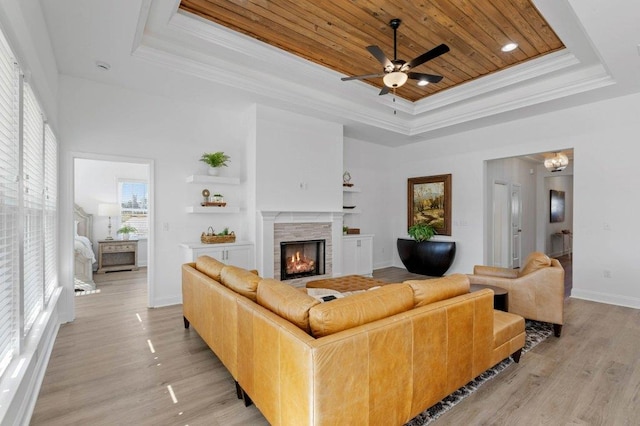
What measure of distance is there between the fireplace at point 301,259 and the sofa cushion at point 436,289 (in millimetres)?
3176

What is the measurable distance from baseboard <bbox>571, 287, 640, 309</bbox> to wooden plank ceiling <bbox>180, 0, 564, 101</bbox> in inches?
139

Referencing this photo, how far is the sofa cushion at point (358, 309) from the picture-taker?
62.0 inches

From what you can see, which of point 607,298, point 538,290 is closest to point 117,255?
point 538,290

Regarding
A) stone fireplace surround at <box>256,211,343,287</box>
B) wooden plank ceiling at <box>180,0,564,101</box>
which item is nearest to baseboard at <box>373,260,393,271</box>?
stone fireplace surround at <box>256,211,343,287</box>

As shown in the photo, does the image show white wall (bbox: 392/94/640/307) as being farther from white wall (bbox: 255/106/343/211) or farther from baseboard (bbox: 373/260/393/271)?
baseboard (bbox: 373/260/393/271)

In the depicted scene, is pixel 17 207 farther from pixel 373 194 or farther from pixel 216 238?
pixel 373 194

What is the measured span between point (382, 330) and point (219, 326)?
1.39 m

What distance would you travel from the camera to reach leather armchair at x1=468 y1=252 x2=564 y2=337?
3.24 meters

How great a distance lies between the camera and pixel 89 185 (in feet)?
23.1

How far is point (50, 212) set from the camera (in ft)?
11.2

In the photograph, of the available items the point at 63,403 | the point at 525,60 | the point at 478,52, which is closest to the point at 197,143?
the point at 63,403

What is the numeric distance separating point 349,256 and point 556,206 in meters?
7.07

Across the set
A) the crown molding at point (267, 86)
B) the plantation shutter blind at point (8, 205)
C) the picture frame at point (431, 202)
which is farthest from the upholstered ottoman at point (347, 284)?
the picture frame at point (431, 202)

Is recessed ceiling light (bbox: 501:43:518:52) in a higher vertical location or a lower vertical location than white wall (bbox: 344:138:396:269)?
higher
